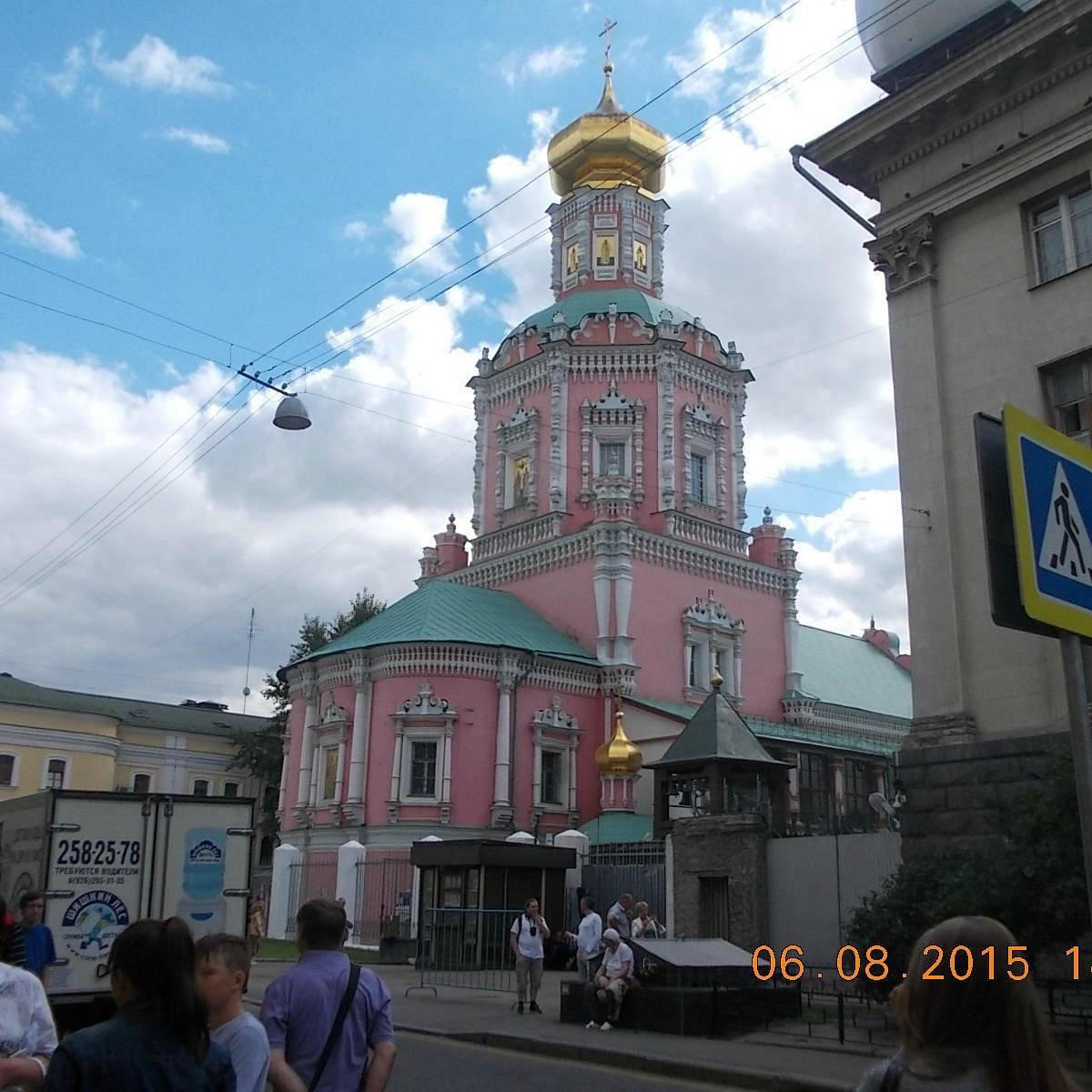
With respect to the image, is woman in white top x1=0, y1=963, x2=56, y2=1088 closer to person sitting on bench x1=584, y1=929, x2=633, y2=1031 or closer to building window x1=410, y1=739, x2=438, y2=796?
person sitting on bench x1=584, y1=929, x2=633, y2=1031

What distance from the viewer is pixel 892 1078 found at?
2.94 meters

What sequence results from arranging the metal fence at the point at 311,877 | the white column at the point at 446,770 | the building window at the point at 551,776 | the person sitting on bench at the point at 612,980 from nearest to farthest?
1. the person sitting on bench at the point at 612,980
2. the white column at the point at 446,770
3. the metal fence at the point at 311,877
4. the building window at the point at 551,776

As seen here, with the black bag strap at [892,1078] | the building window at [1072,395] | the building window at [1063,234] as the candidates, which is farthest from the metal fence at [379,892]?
the black bag strap at [892,1078]

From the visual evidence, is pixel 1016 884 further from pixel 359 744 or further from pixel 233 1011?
pixel 359 744

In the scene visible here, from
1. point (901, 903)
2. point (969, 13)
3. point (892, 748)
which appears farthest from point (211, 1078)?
point (892, 748)

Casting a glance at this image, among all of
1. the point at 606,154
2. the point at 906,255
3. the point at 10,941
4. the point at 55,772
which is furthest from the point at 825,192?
the point at 55,772

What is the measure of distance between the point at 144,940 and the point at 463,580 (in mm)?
40052

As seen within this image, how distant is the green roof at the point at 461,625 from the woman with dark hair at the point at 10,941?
2649 centimetres

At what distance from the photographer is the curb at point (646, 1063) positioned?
11227 mm

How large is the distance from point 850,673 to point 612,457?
14460 millimetres

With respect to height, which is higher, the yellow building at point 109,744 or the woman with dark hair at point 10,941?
the yellow building at point 109,744

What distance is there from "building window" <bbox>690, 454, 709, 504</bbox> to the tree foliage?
29189 mm

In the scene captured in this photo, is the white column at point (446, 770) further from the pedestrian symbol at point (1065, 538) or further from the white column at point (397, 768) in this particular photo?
the pedestrian symbol at point (1065, 538)

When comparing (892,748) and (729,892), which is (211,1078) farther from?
(892,748)
